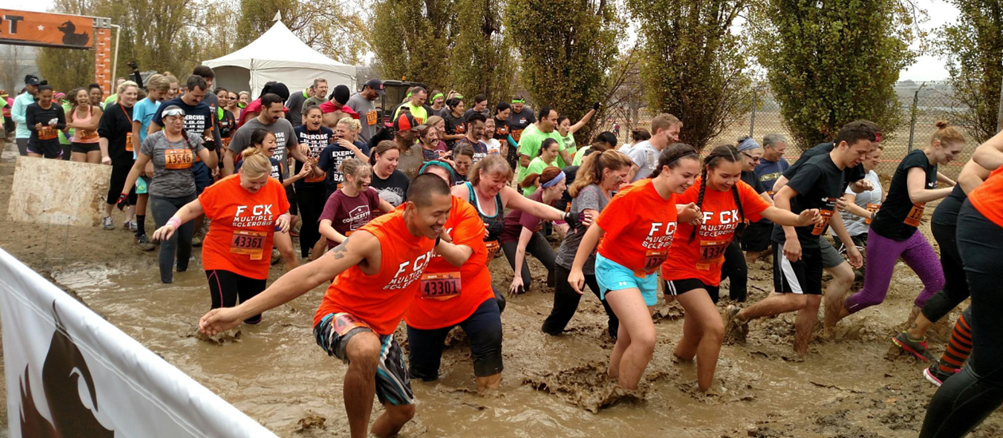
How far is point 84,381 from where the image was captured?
248 centimetres

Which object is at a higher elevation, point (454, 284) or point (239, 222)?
point (239, 222)

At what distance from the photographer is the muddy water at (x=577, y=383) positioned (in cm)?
460

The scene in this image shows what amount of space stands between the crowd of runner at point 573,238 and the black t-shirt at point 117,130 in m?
0.59

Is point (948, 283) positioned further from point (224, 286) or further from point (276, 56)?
point (276, 56)

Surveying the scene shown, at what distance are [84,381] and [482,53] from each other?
60.5 ft

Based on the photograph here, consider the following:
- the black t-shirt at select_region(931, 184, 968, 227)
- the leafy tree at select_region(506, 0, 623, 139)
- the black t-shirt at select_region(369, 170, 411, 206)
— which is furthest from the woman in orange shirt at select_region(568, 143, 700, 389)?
the leafy tree at select_region(506, 0, 623, 139)

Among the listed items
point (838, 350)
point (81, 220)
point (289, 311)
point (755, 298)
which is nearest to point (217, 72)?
point (81, 220)

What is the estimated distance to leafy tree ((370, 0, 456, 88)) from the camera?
22.6 m

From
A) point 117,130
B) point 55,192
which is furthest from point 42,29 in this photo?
point 55,192

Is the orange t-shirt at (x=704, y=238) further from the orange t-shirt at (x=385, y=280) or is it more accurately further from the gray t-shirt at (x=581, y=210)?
the orange t-shirt at (x=385, y=280)

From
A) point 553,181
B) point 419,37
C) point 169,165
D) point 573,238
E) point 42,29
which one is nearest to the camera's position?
point 573,238

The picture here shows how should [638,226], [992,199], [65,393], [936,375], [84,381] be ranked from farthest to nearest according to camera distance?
[936,375] < [638,226] < [992,199] < [65,393] < [84,381]

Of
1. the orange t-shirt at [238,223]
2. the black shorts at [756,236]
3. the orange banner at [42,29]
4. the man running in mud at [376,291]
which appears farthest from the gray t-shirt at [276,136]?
the orange banner at [42,29]

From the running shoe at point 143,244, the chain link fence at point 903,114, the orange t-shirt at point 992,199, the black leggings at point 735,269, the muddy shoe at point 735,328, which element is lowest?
the running shoe at point 143,244
